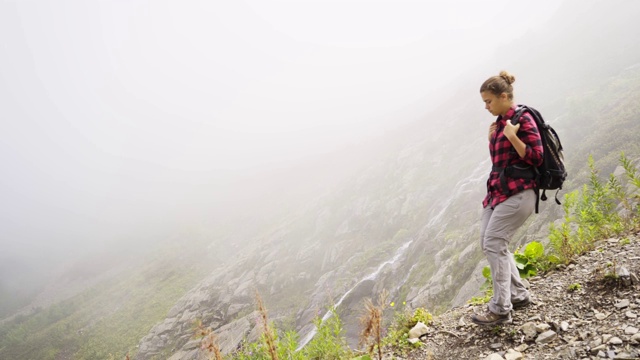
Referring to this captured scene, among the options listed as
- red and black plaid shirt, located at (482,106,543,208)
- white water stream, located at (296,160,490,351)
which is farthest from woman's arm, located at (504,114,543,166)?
white water stream, located at (296,160,490,351)

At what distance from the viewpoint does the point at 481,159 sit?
3006cm

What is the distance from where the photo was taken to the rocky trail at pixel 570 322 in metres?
3.12

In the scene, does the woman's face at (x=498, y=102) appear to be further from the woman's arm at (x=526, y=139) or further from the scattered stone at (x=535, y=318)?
the scattered stone at (x=535, y=318)

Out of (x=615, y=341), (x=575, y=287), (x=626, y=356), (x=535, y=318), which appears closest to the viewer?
(x=626, y=356)

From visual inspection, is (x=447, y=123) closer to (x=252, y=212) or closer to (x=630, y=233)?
(x=252, y=212)

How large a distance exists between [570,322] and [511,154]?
2085mm

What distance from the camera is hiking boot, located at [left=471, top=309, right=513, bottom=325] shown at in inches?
157

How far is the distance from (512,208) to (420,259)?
17661 mm

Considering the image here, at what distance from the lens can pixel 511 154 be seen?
379cm

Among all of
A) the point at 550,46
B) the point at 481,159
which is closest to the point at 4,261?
the point at 481,159

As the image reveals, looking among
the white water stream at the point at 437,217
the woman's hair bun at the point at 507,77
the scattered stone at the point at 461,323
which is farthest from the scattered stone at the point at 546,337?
the white water stream at the point at 437,217

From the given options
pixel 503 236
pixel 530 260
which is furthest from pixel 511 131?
pixel 530 260

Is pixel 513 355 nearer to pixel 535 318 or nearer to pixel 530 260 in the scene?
pixel 535 318

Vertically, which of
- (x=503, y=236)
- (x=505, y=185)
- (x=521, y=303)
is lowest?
(x=521, y=303)
